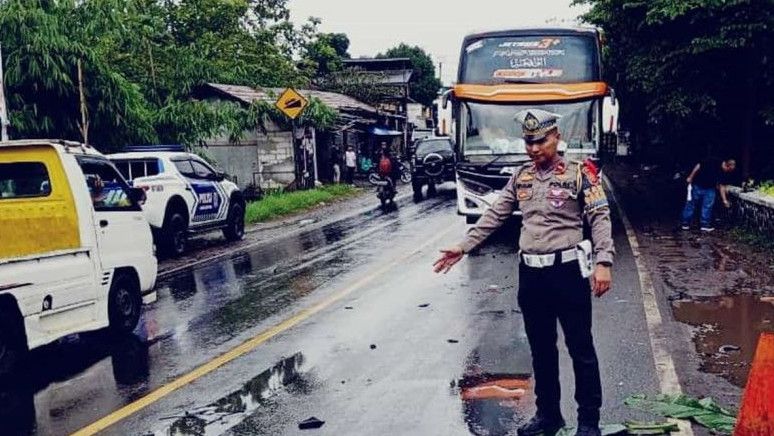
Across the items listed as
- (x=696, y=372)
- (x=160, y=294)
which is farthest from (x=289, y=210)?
(x=696, y=372)

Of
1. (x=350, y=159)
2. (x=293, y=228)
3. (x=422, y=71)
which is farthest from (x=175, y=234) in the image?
(x=422, y=71)

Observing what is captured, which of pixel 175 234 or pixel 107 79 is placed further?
pixel 107 79

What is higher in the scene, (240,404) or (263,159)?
(263,159)

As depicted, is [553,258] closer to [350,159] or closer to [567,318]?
[567,318]

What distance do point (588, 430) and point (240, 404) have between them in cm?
253

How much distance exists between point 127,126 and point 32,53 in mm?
2803

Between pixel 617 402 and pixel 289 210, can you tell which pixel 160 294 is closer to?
pixel 617 402

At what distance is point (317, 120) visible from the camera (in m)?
28.5

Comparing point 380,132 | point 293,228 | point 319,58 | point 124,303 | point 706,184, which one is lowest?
point 293,228

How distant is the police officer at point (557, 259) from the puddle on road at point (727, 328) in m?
1.90

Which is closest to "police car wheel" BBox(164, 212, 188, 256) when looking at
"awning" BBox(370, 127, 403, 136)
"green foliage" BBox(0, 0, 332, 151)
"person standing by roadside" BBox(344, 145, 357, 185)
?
"green foliage" BBox(0, 0, 332, 151)

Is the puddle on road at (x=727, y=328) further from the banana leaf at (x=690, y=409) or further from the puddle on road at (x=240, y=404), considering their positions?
the puddle on road at (x=240, y=404)

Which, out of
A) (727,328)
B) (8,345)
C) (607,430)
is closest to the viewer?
(607,430)

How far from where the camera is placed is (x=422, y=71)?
77.8 meters
